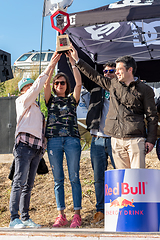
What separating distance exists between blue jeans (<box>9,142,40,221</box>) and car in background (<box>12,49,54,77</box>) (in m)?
8.98

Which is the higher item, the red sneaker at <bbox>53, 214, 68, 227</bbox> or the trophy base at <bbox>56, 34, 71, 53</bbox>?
the trophy base at <bbox>56, 34, 71, 53</bbox>

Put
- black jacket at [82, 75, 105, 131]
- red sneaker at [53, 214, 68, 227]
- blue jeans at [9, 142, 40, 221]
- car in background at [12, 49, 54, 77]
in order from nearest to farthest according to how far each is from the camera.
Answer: blue jeans at [9, 142, 40, 221] < red sneaker at [53, 214, 68, 227] < black jacket at [82, 75, 105, 131] < car in background at [12, 49, 54, 77]

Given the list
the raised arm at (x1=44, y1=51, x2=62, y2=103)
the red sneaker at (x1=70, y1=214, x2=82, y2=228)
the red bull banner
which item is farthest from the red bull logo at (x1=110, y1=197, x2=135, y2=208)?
the raised arm at (x1=44, y1=51, x2=62, y2=103)

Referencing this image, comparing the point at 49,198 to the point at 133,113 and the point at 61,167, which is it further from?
the point at 133,113

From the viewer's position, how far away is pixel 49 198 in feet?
16.1

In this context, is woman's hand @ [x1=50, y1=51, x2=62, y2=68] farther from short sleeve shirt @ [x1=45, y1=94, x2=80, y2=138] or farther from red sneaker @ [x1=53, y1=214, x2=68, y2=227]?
red sneaker @ [x1=53, y1=214, x2=68, y2=227]

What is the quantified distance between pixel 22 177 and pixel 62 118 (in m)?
0.81

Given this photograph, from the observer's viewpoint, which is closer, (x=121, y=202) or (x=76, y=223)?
(x=121, y=202)

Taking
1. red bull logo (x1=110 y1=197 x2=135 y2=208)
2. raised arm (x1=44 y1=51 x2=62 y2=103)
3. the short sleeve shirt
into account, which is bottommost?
red bull logo (x1=110 y1=197 x2=135 y2=208)

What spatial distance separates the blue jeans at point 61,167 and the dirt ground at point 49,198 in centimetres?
54

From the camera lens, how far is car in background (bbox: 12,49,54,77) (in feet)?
40.3

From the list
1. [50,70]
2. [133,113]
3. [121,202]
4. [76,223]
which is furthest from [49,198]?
[121,202]

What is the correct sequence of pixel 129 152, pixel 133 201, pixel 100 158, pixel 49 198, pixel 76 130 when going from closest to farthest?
1. pixel 133 201
2. pixel 129 152
3. pixel 76 130
4. pixel 100 158
5. pixel 49 198

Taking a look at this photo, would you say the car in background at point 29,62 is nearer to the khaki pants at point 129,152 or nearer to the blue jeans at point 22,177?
the blue jeans at point 22,177
